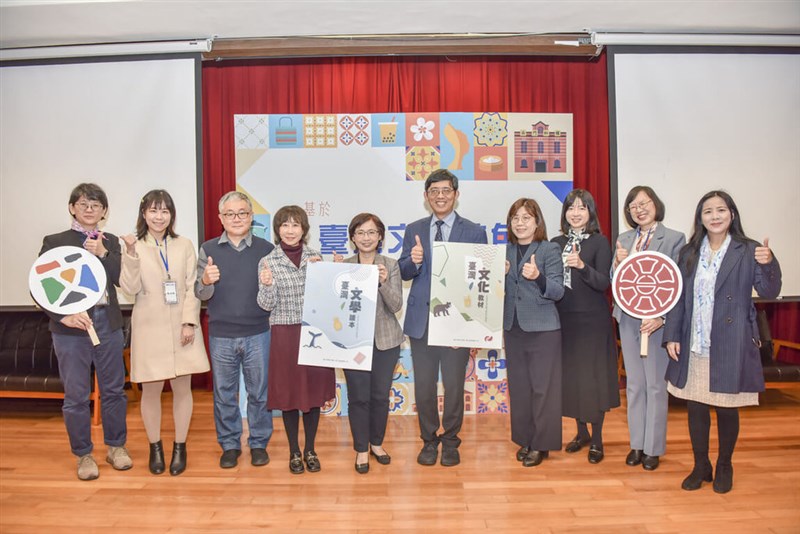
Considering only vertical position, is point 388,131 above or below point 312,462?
above

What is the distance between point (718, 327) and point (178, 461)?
2924 millimetres

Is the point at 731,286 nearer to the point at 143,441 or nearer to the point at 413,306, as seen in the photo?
the point at 413,306

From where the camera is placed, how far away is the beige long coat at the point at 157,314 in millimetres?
2879

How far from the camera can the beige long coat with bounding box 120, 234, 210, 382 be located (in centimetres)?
288

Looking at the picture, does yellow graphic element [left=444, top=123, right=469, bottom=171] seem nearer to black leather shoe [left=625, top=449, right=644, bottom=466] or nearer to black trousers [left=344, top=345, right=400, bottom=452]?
black trousers [left=344, top=345, right=400, bottom=452]

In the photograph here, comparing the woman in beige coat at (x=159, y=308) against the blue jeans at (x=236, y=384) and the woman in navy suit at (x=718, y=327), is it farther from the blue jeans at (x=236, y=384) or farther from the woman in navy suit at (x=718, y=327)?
the woman in navy suit at (x=718, y=327)

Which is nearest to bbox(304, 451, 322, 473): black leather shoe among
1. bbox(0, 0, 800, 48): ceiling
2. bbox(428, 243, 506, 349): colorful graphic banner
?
bbox(428, 243, 506, 349): colorful graphic banner

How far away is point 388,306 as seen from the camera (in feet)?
9.57

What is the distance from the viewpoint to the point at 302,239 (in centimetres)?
296

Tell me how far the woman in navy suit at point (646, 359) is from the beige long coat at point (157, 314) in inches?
95.4

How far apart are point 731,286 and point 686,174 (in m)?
1.84

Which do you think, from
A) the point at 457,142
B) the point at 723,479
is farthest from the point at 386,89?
the point at 723,479

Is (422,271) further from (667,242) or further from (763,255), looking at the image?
(763,255)

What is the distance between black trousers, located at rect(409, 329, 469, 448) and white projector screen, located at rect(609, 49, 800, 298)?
6.75 ft
